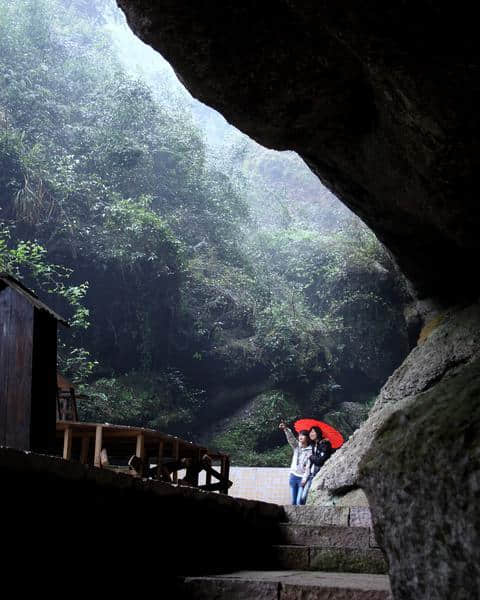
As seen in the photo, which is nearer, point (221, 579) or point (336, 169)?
point (221, 579)

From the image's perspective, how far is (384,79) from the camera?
4789mm

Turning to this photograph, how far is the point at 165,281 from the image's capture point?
25.8m

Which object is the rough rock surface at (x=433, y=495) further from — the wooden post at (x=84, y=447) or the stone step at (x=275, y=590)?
the wooden post at (x=84, y=447)

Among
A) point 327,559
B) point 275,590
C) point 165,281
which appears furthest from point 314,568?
point 165,281

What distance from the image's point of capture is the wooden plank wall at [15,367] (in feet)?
15.6

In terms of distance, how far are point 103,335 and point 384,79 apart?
21.5 meters

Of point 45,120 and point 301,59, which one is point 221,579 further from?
point 45,120

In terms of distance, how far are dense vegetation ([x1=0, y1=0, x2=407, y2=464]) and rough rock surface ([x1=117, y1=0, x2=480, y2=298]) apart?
575 inches

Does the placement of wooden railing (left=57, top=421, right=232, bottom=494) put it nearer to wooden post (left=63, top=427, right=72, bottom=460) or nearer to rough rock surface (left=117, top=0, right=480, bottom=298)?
wooden post (left=63, top=427, right=72, bottom=460)

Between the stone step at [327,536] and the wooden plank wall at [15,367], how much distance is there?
2.43 m

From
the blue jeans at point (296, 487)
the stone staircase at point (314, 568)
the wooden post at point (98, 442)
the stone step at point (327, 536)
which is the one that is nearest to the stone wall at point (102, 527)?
the stone staircase at point (314, 568)

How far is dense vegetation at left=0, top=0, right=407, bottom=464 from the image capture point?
24047 mm

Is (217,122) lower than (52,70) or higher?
higher

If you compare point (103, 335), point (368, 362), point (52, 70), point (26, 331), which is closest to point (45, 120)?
point (52, 70)
